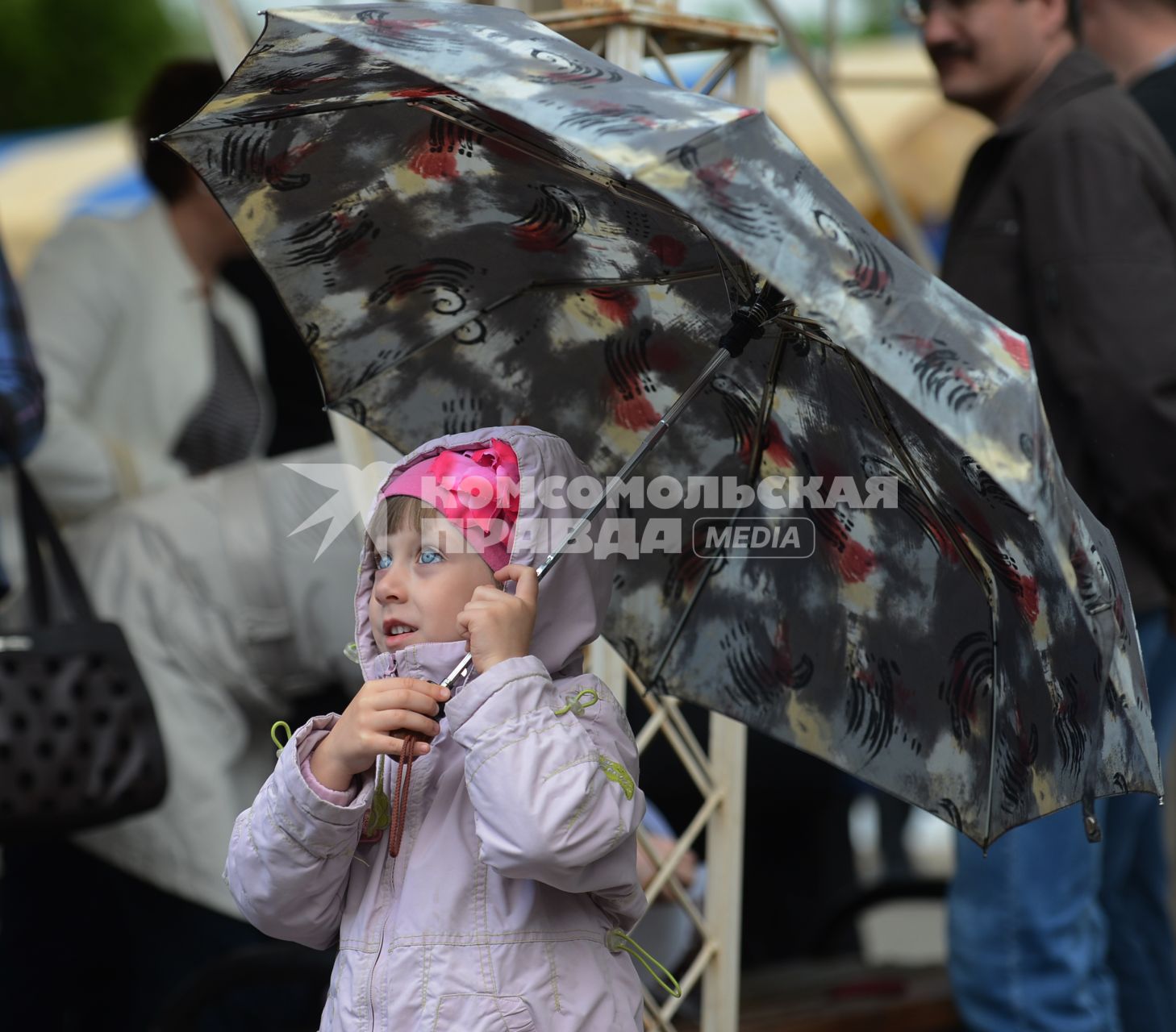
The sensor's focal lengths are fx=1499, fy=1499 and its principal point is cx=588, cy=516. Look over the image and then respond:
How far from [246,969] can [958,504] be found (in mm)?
1683

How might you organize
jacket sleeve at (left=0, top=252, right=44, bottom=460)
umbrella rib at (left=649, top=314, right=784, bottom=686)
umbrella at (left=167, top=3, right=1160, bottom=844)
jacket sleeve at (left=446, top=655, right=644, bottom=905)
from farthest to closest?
1. jacket sleeve at (left=0, top=252, right=44, bottom=460)
2. umbrella rib at (left=649, top=314, right=784, bottom=686)
3. jacket sleeve at (left=446, top=655, right=644, bottom=905)
4. umbrella at (left=167, top=3, right=1160, bottom=844)

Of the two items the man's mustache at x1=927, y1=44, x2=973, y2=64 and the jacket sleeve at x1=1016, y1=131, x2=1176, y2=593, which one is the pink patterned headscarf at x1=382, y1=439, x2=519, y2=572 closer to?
the jacket sleeve at x1=1016, y1=131, x2=1176, y2=593

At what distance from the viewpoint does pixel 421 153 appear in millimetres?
2029

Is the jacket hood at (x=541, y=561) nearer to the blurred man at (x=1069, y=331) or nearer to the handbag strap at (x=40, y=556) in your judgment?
the handbag strap at (x=40, y=556)

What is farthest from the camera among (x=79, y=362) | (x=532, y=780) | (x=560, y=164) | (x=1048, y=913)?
(x=79, y=362)

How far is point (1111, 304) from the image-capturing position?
267 centimetres

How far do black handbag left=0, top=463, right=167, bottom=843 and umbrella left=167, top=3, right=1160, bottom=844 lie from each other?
0.85m

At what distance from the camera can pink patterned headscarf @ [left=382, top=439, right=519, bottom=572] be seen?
5.97ft

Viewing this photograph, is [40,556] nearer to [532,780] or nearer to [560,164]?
[560,164]

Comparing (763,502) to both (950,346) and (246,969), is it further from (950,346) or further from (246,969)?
(246,969)

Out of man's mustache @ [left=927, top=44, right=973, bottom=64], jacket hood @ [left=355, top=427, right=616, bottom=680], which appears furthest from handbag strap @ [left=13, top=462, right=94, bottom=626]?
man's mustache @ [left=927, top=44, right=973, bottom=64]

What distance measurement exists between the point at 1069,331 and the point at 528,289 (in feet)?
3.54

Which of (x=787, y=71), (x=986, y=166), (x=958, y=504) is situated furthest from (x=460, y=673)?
(x=787, y=71)

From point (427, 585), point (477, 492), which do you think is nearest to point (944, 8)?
point (477, 492)
